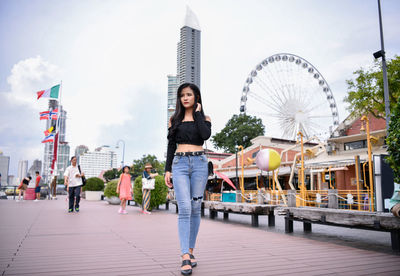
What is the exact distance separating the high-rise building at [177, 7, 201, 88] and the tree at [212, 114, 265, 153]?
2140 centimetres

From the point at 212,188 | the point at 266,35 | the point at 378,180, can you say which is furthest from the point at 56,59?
the point at 212,188

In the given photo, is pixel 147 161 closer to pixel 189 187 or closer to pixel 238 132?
pixel 238 132

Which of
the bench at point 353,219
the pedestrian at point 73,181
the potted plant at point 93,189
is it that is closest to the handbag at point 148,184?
the pedestrian at point 73,181

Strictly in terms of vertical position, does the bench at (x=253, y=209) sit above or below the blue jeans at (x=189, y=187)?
below

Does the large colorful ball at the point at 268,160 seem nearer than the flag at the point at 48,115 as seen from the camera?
Yes

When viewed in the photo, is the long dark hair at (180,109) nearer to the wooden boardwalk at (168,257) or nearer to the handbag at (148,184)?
the wooden boardwalk at (168,257)

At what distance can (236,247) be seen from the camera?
416 centimetres

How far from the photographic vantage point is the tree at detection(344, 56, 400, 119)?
16297 mm

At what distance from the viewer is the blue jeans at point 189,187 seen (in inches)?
118

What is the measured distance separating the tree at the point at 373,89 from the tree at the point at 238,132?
87.6ft

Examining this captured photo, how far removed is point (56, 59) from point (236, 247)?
1504cm

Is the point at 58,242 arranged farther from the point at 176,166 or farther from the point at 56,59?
the point at 56,59

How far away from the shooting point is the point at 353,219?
4.57 metres

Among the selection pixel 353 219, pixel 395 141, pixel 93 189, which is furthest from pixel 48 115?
pixel 395 141
